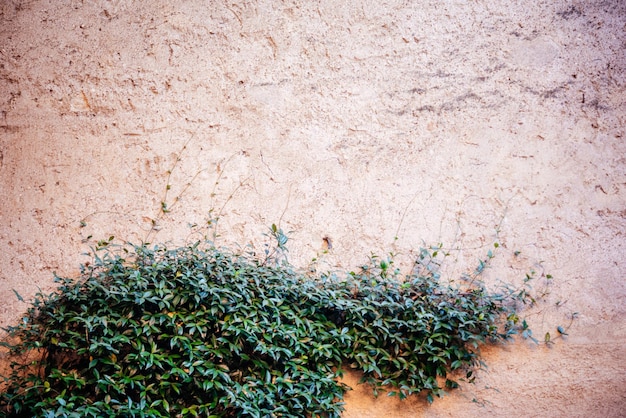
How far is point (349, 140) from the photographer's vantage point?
149 inches

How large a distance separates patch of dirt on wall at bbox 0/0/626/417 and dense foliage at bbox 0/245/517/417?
308mm

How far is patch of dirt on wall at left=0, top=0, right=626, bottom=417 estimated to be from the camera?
11.5ft

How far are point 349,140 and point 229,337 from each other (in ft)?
6.01

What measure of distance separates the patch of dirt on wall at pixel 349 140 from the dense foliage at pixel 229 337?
308mm

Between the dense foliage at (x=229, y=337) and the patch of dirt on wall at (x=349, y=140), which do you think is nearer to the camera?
the dense foliage at (x=229, y=337)

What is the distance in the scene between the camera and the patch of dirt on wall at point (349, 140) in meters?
3.50

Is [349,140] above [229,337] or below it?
above

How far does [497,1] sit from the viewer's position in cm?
392

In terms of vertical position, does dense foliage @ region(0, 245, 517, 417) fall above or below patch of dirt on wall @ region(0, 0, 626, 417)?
below

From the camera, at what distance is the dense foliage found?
9.46 ft

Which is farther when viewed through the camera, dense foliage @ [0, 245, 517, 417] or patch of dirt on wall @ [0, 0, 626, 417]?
patch of dirt on wall @ [0, 0, 626, 417]

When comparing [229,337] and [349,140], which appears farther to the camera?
[349,140]

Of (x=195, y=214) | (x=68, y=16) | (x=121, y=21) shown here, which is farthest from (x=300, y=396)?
(x=68, y=16)

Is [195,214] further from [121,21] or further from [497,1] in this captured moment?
[497,1]
